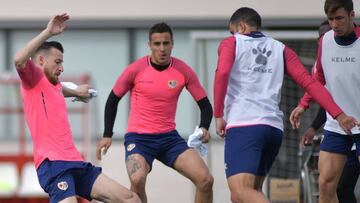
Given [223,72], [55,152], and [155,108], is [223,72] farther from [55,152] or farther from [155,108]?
[155,108]

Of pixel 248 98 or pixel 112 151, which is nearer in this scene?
pixel 248 98

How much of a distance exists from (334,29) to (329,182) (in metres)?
1.23

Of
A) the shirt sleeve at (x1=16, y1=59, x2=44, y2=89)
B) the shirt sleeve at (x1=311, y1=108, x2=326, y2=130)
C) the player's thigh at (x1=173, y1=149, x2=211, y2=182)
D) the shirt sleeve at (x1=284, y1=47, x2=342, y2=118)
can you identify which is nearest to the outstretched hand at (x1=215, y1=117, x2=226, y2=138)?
the shirt sleeve at (x1=284, y1=47, x2=342, y2=118)

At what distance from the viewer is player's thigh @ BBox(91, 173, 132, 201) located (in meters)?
9.45

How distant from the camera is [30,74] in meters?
9.30

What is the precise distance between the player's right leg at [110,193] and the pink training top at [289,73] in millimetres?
936

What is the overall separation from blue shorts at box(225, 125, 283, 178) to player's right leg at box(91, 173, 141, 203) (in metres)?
0.81

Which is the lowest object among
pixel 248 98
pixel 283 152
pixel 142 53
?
pixel 283 152

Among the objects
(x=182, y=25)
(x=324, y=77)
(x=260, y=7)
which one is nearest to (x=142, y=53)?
(x=182, y=25)

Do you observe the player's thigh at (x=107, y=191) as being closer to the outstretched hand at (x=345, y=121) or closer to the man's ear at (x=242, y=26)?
the man's ear at (x=242, y=26)

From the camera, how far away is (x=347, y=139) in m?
9.74

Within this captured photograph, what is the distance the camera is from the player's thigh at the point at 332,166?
9.74 m

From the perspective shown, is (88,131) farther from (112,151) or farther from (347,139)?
(347,139)

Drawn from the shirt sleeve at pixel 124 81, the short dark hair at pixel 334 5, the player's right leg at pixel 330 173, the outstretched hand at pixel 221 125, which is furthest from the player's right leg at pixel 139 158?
the short dark hair at pixel 334 5
